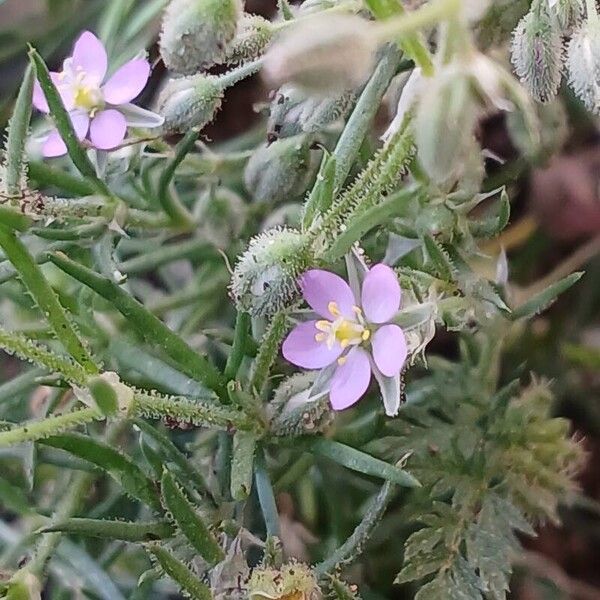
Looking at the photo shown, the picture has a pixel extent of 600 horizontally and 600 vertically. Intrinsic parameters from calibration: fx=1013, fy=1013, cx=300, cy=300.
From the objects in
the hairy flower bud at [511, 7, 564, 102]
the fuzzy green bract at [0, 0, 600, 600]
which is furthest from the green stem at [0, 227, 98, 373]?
the hairy flower bud at [511, 7, 564, 102]

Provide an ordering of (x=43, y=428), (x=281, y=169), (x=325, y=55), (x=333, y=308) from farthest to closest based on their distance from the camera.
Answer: (x=281, y=169)
(x=333, y=308)
(x=43, y=428)
(x=325, y=55)

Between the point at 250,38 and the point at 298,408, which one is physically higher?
the point at 250,38

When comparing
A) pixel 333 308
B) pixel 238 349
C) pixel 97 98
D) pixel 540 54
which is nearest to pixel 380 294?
pixel 333 308

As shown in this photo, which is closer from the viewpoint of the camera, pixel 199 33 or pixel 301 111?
pixel 199 33

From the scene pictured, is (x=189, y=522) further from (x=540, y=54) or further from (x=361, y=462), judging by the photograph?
(x=540, y=54)

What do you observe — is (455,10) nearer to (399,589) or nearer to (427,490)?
(427,490)

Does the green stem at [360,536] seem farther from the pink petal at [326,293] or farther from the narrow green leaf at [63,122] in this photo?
the narrow green leaf at [63,122]

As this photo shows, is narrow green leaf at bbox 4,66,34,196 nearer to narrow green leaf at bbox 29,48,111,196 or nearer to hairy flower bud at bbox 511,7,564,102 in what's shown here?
narrow green leaf at bbox 29,48,111,196
